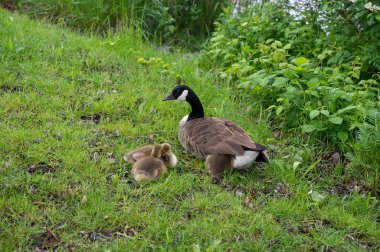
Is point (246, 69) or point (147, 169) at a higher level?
Result: point (246, 69)

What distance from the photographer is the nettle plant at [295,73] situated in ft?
19.2

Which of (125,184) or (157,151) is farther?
(157,151)

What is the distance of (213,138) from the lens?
203 inches

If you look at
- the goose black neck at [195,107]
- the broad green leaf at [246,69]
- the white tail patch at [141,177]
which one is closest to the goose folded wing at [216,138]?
the goose black neck at [195,107]

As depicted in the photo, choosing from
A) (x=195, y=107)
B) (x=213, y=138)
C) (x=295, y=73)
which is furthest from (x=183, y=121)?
(x=295, y=73)

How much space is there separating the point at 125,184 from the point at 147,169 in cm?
26

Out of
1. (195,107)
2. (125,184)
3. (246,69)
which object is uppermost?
(246,69)

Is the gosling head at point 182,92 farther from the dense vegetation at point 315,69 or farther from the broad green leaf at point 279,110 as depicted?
the broad green leaf at point 279,110

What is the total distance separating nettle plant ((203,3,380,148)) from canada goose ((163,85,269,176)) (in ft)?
3.28

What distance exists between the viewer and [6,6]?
385 inches

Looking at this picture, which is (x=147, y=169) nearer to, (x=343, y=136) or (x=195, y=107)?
(x=195, y=107)

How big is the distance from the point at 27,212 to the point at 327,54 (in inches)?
183

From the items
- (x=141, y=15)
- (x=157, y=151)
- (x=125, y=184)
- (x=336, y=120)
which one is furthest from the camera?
(x=141, y=15)

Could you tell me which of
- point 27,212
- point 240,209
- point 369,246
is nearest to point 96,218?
point 27,212
